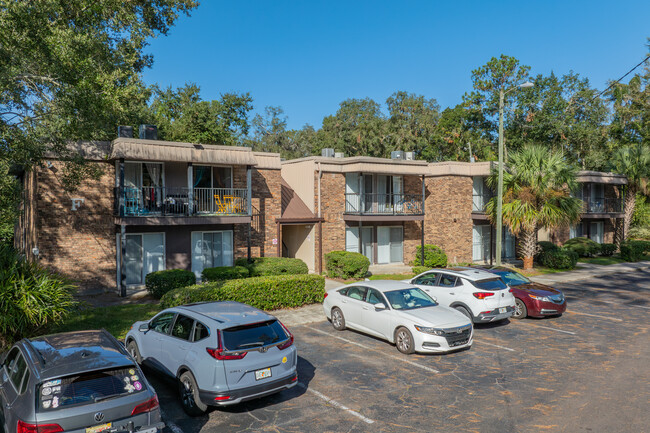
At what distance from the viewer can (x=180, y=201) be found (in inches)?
727

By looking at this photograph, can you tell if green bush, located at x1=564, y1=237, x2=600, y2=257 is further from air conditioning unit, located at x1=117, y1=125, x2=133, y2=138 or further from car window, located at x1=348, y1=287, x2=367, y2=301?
air conditioning unit, located at x1=117, y1=125, x2=133, y2=138

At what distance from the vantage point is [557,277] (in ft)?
75.2

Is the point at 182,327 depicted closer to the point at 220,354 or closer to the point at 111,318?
the point at 220,354

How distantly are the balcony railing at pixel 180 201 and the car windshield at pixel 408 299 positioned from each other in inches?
375

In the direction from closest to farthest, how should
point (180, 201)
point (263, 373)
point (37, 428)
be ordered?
point (37, 428), point (263, 373), point (180, 201)

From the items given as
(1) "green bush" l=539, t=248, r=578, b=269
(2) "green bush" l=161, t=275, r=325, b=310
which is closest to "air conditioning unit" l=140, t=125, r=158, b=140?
(2) "green bush" l=161, t=275, r=325, b=310

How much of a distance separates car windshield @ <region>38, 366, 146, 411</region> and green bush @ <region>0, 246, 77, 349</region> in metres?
5.26

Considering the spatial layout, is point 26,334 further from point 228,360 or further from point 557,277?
point 557,277

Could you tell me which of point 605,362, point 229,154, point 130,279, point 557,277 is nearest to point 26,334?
point 130,279

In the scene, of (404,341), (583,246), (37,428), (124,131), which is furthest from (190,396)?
(583,246)

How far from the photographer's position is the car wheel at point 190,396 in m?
7.20

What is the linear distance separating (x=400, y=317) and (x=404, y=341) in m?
0.56

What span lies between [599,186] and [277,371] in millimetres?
35710

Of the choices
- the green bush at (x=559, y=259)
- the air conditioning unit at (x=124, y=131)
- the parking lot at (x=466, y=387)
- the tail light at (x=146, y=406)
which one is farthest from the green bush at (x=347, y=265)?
the tail light at (x=146, y=406)
